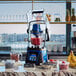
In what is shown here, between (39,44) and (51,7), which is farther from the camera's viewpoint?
(51,7)

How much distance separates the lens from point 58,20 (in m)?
3.67

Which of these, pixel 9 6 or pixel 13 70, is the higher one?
pixel 9 6

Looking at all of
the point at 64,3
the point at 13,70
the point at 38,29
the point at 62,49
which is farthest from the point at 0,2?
the point at 13,70

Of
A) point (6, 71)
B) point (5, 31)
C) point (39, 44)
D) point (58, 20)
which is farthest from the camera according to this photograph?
point (5, 31)

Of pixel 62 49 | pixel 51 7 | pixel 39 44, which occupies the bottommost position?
pixel 62 49

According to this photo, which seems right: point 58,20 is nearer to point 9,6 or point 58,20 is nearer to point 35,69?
point 9,6

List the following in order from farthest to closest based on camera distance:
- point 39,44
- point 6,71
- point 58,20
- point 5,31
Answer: point 5,31
point 58,20
point 39,44
point 6,71

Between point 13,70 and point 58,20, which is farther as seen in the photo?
point 58,20

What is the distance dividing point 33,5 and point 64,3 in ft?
2.06

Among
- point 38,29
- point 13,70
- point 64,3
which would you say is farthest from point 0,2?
point 13,70

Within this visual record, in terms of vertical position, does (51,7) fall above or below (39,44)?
above

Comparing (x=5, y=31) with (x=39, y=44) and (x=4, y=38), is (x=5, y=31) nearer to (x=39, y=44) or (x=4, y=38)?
(x=4, y=38)

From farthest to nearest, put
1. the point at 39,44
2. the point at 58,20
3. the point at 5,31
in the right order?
the point at 5,31 → the point at 58,20 → the point at 39,44

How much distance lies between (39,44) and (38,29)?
175 millimetres
